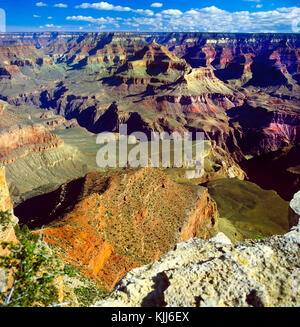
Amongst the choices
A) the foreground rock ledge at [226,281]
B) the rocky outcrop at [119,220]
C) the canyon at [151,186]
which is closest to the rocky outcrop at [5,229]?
the canyon at [151,186]

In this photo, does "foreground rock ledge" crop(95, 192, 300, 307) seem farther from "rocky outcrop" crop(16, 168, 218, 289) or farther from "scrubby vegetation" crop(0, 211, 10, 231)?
"rocky outcrop" crop(16, 168, 218, 289)

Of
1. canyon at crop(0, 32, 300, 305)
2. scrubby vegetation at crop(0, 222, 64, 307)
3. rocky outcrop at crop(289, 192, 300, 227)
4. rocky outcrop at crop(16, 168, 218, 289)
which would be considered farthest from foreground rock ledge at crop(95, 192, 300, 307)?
rocky outcrop at crop(16, 168, 218, 289)

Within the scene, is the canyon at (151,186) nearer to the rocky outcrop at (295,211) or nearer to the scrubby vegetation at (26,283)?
the scrubby vegetation at (26,283)

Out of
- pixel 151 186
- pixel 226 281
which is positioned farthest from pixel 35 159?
pixel 226 281

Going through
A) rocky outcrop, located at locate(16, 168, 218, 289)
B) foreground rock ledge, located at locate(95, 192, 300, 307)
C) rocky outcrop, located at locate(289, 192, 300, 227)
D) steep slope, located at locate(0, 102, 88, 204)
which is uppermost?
foreground rock ledge, located at locate(95, 192, 300, 307)

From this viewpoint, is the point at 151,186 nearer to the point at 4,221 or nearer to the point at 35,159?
the point at 4,221

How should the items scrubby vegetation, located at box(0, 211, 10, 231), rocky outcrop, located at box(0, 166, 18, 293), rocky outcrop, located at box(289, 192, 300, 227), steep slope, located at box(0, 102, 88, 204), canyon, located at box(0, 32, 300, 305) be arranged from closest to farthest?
1. rocky outcrop, located at box(0, 166, 18, 293)
2. scrubby vegetation, located at box(0, 211, 10, 231)
3. rocky outcrop, located at box(289, 192, 300, 227)
4. canyon, located at box(0, 32, 300, 305)
5. steep slope, located at box(0, 102, 88, 204)

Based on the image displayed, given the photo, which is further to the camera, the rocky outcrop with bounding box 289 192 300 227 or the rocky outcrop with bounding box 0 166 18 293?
the rocky outcrop with bounding box 289 192 300 227

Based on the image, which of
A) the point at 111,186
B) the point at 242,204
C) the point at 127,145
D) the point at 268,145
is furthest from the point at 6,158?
the point at 268,145
